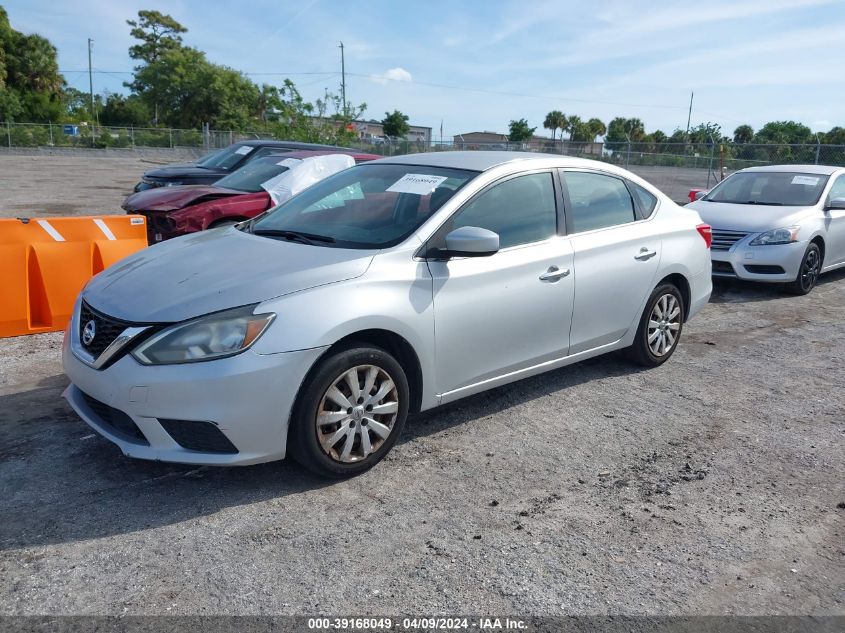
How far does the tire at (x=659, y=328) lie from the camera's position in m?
5.64

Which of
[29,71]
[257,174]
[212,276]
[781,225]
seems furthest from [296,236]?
[29,71]

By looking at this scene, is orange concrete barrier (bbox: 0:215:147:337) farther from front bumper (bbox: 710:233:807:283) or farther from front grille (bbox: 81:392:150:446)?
front bumper (bbox: 710:233:807:283)

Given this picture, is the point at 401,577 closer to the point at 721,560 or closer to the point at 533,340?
the point at 721,560

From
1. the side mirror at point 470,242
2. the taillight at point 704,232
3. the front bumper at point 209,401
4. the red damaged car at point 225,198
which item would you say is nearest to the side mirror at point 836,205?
the taillight at point 704,232

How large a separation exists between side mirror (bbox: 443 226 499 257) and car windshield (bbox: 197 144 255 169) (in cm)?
901

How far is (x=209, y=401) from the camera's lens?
337cm

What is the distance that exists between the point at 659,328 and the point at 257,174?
599cm

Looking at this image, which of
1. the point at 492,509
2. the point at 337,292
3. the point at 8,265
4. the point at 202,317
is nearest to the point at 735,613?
the point at 492,509

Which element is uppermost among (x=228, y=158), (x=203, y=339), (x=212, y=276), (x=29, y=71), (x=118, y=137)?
(x=29, y=71)

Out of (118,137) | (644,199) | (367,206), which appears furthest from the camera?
(118,137)

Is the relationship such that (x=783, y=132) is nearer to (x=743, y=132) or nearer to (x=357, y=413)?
(x=743, y=132)

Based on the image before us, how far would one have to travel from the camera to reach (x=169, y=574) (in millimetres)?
3006

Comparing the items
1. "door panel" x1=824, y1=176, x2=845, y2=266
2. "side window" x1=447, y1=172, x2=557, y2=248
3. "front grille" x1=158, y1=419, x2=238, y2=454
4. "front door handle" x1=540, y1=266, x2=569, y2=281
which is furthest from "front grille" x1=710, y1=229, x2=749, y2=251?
"front grille" x1=158, y1=419, x2=238, y2=454

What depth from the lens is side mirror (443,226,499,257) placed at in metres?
4.00
